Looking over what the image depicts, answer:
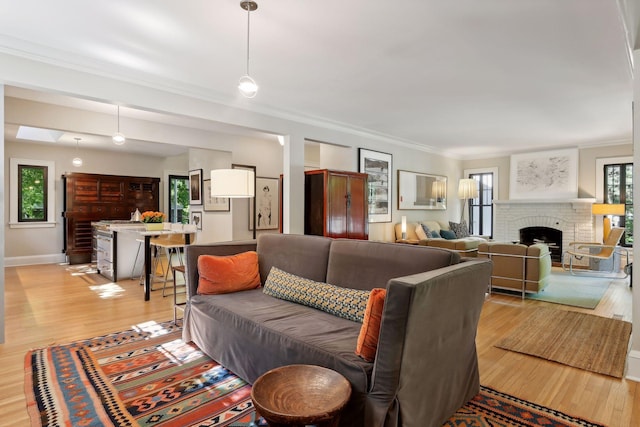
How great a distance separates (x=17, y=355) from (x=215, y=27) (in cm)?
303

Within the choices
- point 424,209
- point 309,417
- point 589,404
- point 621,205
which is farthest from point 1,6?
point 621,205

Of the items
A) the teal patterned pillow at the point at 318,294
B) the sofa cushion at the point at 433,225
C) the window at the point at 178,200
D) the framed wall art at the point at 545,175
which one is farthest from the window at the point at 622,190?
the window at the point at 178,200

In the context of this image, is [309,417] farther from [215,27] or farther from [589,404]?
[215,27]

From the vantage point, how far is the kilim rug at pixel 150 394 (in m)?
2.02

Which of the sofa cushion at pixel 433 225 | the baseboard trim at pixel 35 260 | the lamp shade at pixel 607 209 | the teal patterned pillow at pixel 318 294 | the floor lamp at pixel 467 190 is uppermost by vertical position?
the floor lamp at pixel 467 190

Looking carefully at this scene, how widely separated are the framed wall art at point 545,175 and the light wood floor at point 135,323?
2.57 metres

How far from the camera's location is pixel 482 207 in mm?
9102

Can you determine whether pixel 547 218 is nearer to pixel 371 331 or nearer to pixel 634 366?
pixel 634 366

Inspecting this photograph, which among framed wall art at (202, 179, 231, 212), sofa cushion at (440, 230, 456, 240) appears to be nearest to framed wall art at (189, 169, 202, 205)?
framed wall art at (202, 179, 231, 212)

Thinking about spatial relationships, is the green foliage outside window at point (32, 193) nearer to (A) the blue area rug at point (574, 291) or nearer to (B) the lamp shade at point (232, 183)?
(B) the lamp shade at point (232, 183)

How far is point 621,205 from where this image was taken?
21.3 feet

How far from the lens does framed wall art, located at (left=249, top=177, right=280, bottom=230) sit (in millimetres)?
6863

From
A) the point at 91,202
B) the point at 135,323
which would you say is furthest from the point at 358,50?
the point at 91,202

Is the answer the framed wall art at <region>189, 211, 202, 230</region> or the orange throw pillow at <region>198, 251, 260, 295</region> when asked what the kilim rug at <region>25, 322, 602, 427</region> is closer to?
the orange throw pillow at <region>198, 251, 260, 295</region>
